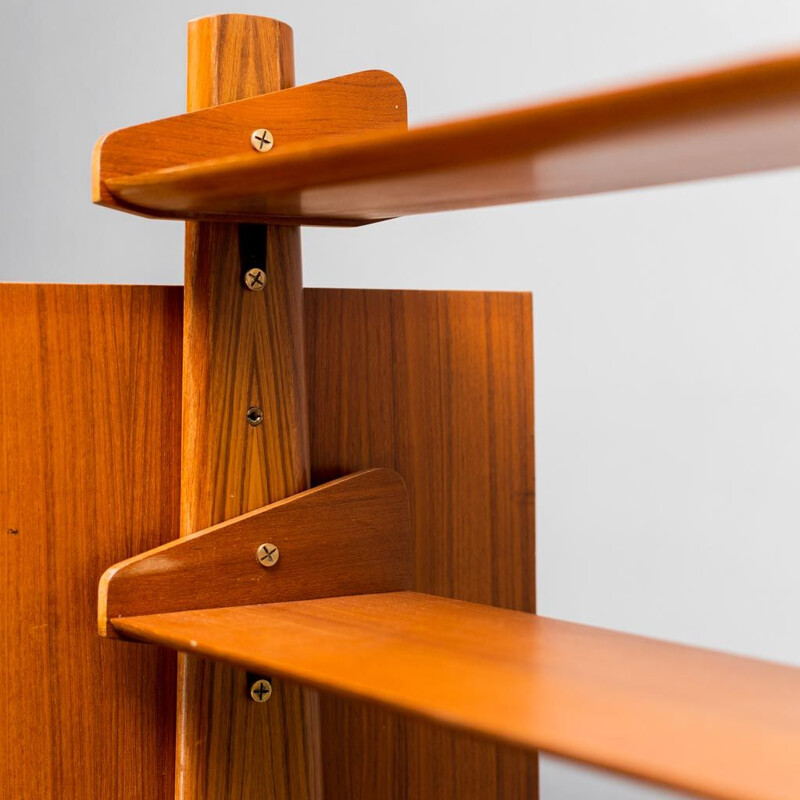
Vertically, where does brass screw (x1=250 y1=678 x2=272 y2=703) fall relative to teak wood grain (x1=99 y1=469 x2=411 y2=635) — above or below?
below

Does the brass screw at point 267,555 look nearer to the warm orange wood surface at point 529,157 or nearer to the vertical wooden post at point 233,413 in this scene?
the vertical wooden post at point 233,413

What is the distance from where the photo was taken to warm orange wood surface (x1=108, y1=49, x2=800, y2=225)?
1.51 ft

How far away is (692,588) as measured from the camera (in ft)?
5.13

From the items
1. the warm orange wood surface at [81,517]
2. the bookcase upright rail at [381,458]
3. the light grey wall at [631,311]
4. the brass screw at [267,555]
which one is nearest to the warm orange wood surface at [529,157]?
the bookcase upright rail at [381,458]

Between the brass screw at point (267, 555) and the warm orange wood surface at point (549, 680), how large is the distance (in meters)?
0.04

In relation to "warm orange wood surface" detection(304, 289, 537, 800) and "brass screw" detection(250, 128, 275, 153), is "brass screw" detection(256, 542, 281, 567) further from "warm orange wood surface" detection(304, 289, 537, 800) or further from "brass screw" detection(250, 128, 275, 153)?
"brass screw" detection(250, 128, 275, 153)

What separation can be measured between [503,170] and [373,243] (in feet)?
3.86

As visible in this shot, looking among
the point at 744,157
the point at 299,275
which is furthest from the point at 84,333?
the point at 744,157

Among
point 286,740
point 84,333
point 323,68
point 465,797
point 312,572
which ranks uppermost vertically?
point 323,68

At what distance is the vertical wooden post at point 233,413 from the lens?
84cm

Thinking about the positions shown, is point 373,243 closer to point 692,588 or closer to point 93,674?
point 692,588

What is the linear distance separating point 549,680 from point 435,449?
456 mm

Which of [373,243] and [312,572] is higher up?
[373,243]

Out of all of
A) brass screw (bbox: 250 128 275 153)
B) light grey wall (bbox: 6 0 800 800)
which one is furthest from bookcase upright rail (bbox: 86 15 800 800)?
light grey wall (bbox: 6 0 800 800)
